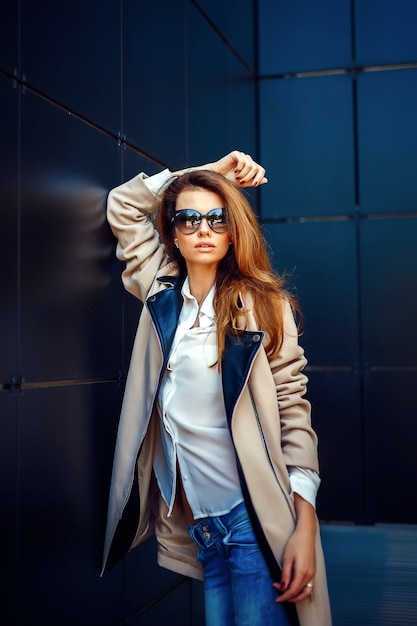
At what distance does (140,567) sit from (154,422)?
131cm

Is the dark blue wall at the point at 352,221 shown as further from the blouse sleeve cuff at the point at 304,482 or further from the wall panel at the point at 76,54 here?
the blouse sleeve cuff at the point at 304,482

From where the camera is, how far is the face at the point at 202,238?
9.41ft

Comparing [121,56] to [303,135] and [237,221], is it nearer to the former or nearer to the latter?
[237,221]

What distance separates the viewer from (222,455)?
8.92 ft

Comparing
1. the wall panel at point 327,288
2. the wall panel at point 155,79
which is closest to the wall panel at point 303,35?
the wall panel at point 327,288

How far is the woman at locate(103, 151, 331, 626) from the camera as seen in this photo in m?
2.63

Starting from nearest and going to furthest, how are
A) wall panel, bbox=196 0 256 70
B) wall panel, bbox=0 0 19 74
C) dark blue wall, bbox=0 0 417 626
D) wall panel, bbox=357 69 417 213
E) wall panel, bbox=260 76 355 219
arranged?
1. wall panel, bbox=0 0 19 74
2. dark blue wall, bbox=0 0 417 626
3. wall panel, bbox=196 0 256 70
4. wall panel, bbox=357 69 417 213
5. wall panel, bbox=260 76 355 219

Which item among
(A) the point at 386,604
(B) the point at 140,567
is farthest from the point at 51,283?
(A) the point at 386,604

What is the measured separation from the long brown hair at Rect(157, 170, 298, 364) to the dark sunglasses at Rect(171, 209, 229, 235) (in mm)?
24

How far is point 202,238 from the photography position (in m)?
2.87

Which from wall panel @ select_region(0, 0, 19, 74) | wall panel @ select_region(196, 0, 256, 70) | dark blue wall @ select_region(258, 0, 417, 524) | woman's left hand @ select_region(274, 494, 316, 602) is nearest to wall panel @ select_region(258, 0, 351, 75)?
dark blue wall @ select_region(258, 0, 417, 524)

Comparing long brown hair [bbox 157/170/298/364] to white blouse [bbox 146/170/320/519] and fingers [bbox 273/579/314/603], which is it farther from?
fingers [bbox 273/579/314/603]

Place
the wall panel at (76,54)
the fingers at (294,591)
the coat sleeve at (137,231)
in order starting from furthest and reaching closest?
the coat sleeve at (137,231) → the wall panel at (76,54) → the fingers at (294,591)

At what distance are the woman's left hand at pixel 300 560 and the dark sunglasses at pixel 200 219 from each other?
96 cm
